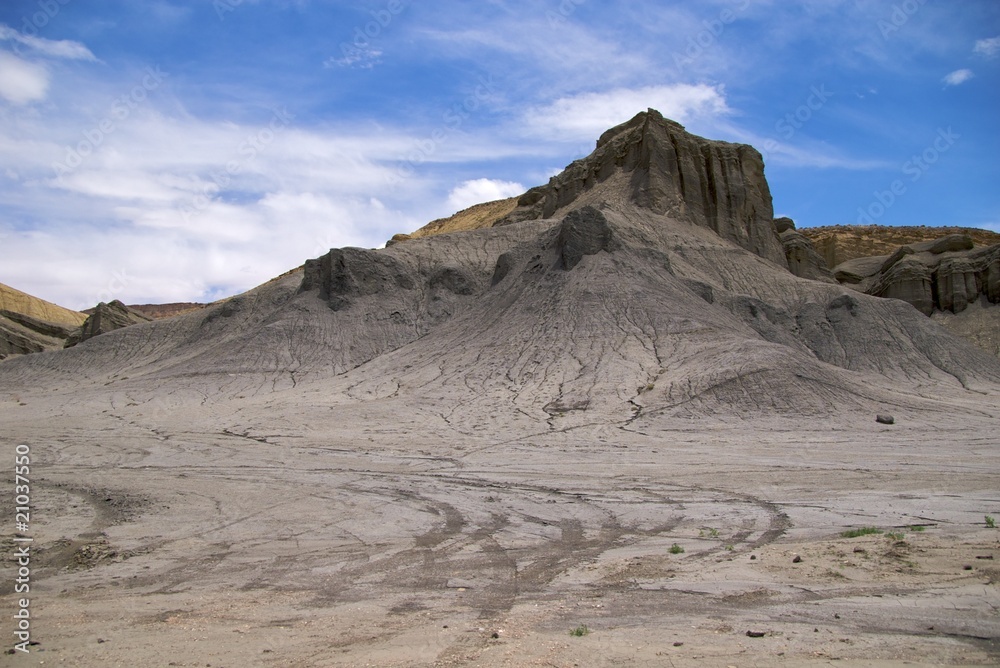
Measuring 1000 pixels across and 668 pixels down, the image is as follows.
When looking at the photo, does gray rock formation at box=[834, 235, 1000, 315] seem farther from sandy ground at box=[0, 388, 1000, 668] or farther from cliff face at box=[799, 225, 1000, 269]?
sandy ground at box=[0, 388, 1000, 668]

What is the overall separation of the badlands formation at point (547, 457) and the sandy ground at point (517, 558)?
64 millimetres

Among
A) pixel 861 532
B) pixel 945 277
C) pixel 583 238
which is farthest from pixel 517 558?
pixel 945 277

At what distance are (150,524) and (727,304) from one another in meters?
42.5

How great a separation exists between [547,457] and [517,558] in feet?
40.4

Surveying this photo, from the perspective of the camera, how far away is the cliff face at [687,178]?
200ft

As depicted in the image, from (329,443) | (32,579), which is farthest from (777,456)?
(32,579)

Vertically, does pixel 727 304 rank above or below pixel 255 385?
above

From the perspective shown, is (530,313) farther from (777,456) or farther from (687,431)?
(777,456)

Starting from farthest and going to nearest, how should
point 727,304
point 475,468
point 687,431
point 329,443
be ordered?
point 727,304 → point 687,431 → point 329,443 → point 475,468

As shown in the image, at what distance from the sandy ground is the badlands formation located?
0.21 ft

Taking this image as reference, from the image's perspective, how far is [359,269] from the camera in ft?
185

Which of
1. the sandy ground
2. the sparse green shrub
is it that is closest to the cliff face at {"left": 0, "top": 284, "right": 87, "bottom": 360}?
the sandy ground

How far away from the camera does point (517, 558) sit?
11.5 metres

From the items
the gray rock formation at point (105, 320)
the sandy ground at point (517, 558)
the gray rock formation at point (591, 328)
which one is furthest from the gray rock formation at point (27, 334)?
the sandy ground at point (517, 558)
